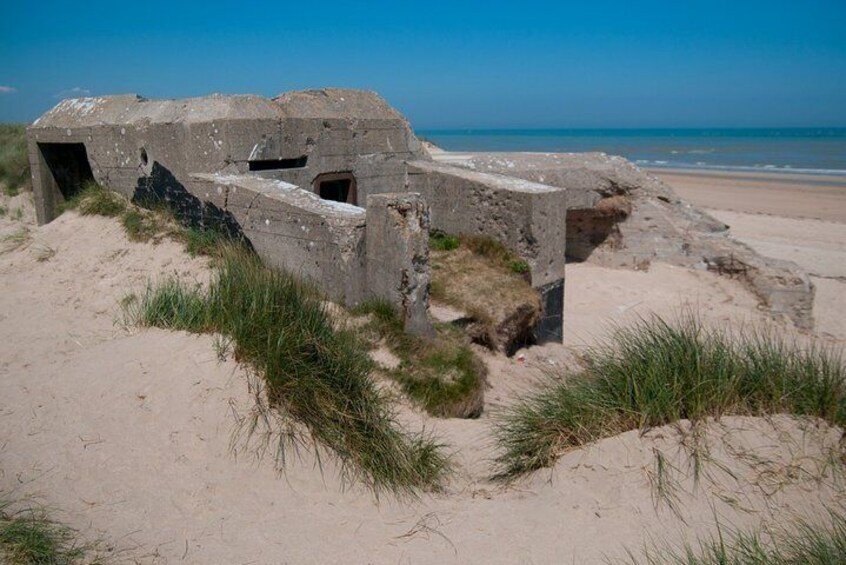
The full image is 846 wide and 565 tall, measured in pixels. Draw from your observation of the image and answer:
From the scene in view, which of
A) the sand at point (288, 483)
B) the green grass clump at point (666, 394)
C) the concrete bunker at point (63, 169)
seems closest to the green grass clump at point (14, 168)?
the concrete bunker at point (63, 169)

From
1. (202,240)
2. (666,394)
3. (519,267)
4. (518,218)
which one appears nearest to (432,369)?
(666,394)

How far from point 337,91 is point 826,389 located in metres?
6.29

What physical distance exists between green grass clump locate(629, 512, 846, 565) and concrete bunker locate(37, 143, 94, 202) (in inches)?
355

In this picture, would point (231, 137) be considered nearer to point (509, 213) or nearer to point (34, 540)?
point (509, 213)

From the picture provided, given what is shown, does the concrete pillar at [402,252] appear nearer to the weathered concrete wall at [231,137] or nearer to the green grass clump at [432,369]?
the green grass clump at [432,369]

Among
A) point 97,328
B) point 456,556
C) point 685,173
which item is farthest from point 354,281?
point 685,173

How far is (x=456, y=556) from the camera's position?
3502 millimetres

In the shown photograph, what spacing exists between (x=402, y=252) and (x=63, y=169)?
22.3 ft

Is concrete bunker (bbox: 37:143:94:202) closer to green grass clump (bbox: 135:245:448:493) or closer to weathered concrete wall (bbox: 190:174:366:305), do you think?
weathered concrete wall (bbox: 190:174:366:305)

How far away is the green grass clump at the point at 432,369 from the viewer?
5.17 meters

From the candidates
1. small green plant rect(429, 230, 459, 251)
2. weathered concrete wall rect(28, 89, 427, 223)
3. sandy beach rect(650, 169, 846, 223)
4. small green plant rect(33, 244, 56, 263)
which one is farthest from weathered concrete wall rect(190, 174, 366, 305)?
sandy beach rect(650, 169, 846, 223)

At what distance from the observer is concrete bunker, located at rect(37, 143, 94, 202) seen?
32.2 feet

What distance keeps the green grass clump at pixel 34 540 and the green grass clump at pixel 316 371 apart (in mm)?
1316

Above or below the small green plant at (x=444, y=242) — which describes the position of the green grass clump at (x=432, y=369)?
below
